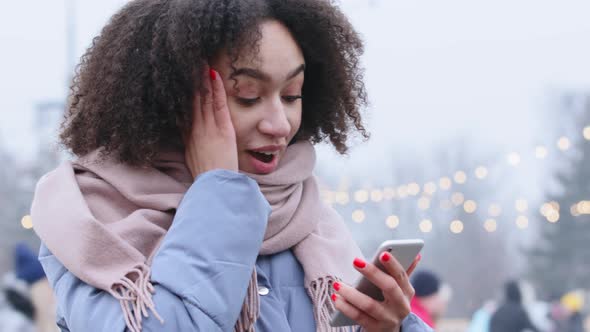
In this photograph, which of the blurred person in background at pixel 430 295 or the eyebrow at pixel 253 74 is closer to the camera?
the eyebrow at pixel 253 74

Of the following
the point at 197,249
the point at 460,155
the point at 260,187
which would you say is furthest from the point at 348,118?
the point at 460,155

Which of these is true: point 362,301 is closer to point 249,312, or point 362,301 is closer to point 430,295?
point 249,312

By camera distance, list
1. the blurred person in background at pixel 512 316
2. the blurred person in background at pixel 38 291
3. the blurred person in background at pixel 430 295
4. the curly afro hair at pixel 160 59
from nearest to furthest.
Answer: the curly afro hair at pixel 160 59
the blurred person in background at pixel 38 291
the blurred person in background at pixel 430 295
the blurred person in background at pixel 512 316

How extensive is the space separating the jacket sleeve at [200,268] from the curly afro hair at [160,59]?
181 millimetres

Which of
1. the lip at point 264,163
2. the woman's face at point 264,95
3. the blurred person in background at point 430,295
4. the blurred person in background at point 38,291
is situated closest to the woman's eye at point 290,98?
the woman's face at point 264,95

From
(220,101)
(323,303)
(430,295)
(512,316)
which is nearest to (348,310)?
(323,303)

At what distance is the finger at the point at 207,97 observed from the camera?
230 centimetres

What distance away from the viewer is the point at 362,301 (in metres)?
2.19

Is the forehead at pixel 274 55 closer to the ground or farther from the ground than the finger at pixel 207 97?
farther from the ground

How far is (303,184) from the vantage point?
2.55 metres

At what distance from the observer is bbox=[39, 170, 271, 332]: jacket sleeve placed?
6.91 ft

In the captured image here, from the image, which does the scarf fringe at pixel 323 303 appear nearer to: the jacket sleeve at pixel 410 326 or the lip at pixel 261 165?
the jacket sleeve at pixel 410 326

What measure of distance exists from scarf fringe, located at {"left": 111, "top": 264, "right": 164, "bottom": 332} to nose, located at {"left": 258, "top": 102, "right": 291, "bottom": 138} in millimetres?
405

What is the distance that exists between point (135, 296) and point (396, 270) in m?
0.53
